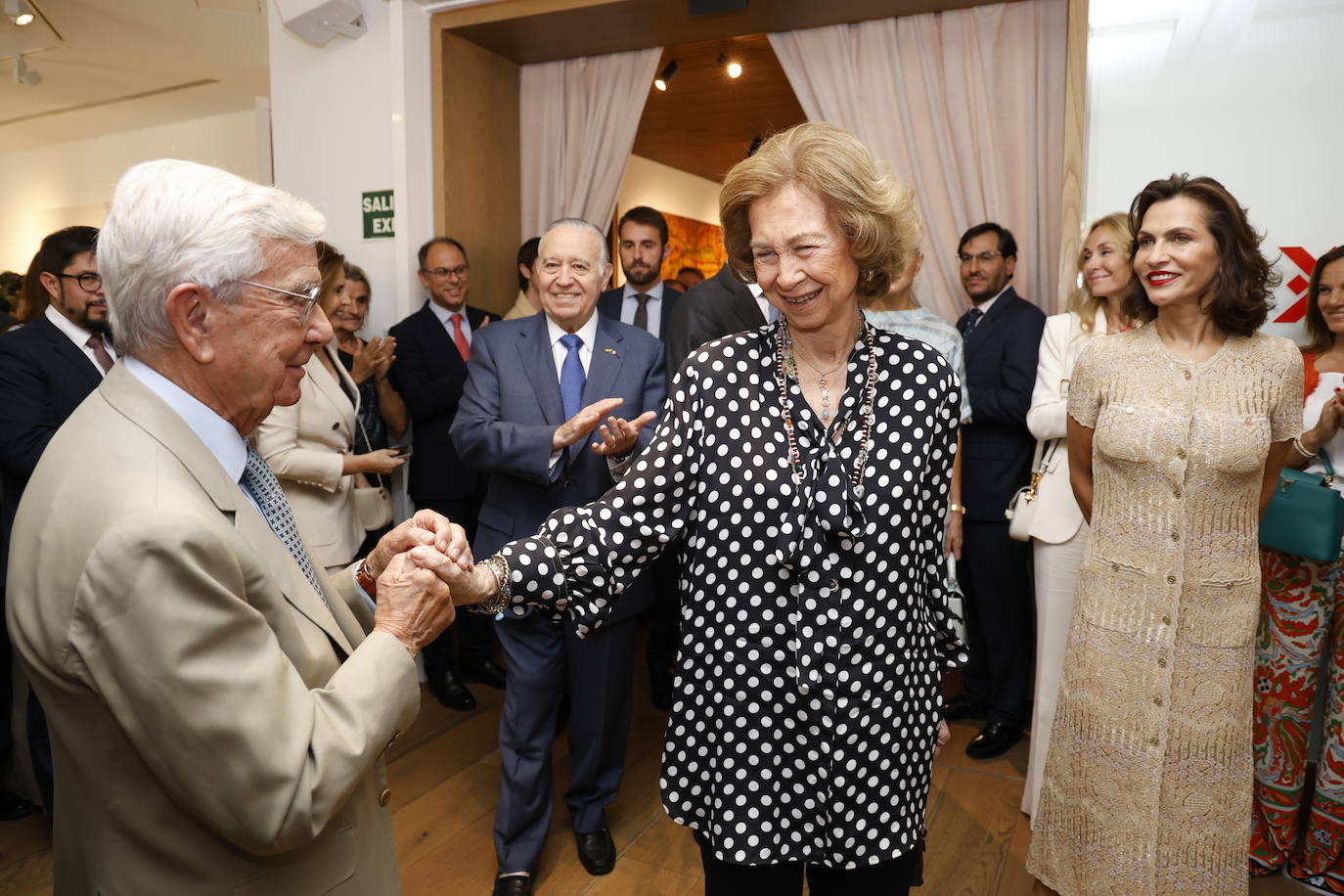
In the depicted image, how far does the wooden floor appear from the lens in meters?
2.59

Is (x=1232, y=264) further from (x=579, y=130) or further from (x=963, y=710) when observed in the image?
(x=579, y=130)

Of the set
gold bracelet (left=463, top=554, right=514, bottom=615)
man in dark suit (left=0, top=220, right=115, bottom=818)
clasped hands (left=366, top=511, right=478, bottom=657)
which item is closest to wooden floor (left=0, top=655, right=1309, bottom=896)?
man in dark suit (left=0, top=220, right=115, bottom=818)

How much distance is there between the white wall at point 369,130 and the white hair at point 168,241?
11.4 ft

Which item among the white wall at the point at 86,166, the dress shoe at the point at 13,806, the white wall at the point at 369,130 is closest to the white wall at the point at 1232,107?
the white wall at the point at 369,130

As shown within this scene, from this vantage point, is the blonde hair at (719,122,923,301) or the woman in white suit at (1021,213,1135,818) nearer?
the blonde hair at (719,122,923,301)

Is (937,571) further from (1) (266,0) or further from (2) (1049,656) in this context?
(1) (266,0)

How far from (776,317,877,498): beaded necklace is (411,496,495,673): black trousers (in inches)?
108

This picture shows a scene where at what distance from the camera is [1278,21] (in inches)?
128

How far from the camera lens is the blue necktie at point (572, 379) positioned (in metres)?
2.70

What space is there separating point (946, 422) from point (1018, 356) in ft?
7.10

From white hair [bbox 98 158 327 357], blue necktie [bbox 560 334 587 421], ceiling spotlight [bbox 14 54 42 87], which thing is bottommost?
blue necktie [bbox 560 334 587 421]

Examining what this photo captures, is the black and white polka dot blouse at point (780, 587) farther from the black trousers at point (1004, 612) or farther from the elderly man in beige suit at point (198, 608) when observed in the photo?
the black trousers at point (1004, 612)

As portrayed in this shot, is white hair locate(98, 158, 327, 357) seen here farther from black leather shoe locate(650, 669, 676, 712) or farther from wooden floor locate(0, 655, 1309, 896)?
black leather shoe locate(650, 669, 676, 712)

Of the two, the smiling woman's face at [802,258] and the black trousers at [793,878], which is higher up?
the smiling woman's face at [802,258]
